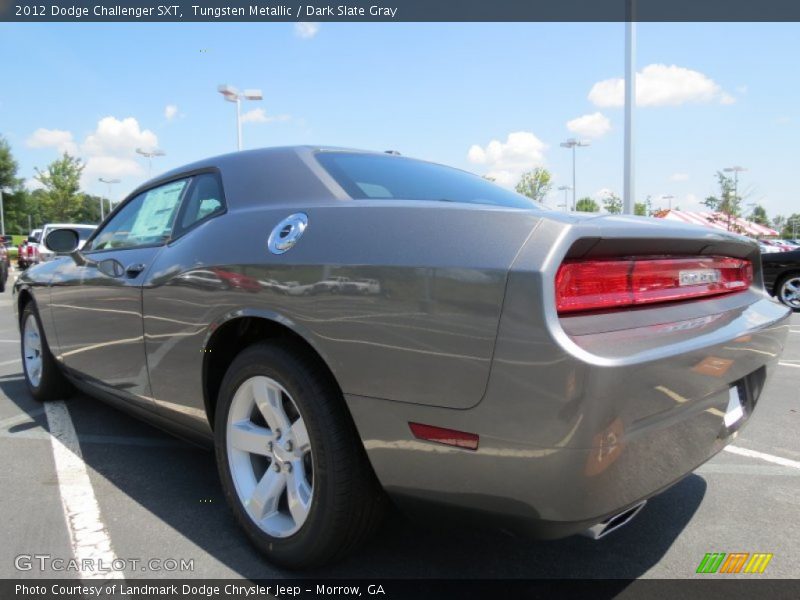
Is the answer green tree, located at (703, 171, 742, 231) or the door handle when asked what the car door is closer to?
the door handle

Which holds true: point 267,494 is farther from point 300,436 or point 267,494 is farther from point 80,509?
point 80,509

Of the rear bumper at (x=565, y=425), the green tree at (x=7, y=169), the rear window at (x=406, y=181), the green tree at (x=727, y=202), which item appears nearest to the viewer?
the rear bumper at (x=565, y=425)

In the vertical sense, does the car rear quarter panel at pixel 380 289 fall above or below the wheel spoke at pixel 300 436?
above

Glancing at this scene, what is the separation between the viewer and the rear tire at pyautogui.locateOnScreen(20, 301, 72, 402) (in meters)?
3.98

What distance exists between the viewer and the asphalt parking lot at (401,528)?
2.02 metres

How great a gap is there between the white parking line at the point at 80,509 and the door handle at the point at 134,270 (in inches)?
39.7

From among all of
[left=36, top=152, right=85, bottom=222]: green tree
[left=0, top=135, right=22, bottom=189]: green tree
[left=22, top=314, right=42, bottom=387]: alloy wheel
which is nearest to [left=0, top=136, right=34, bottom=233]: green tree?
[left=0, top=135, right=22, bottom=189]: green tree

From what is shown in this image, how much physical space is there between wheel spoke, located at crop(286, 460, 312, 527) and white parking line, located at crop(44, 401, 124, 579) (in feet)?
2.13

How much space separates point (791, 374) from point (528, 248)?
4.79 meters

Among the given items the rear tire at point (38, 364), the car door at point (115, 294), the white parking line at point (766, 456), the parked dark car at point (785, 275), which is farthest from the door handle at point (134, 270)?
the parked dark car at point (785, 275)

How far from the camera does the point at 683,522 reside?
234cm

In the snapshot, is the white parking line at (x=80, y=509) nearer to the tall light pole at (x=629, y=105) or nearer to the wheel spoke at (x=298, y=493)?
the wheel spoke at (x=298, y=493)

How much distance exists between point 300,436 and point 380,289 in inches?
24.0

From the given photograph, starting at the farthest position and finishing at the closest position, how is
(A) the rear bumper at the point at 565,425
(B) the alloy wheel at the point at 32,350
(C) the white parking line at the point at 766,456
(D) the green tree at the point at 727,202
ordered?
1. (D) the green tree at the point at 727,202
2. (B) the alloy wheel at the point at 32,350
3. (C) the white parking line at the point at 766,456
4. (A) the rear bumper at the point at 565,425
